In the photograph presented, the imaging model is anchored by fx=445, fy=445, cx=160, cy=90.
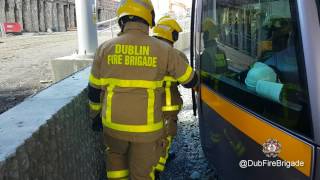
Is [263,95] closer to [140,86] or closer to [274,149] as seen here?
[274,149]

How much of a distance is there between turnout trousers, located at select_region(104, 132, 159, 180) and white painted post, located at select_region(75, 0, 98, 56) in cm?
486

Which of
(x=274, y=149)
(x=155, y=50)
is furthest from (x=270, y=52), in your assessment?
(x=155, y=50)

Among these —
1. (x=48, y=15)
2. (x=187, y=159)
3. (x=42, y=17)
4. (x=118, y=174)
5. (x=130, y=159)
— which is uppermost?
(x=48, y=15)

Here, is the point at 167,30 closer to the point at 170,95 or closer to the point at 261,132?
the point at 170,95

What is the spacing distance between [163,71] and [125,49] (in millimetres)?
318

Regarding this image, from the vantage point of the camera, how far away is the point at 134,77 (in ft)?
10.3

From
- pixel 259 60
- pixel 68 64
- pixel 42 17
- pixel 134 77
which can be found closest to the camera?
pixel 259 60

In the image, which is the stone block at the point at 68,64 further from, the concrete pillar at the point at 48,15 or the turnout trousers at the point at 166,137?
the concrete pillar at the point at 48,15

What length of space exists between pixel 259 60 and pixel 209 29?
1.28 metres

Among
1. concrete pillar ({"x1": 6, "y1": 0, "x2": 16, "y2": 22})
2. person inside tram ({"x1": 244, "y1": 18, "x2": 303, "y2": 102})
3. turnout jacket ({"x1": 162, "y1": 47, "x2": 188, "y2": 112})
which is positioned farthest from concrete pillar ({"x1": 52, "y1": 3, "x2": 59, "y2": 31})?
person inside tram ({"x1": 244, "y1": 18, "x2": 303, "y2": 102})

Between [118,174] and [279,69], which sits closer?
[279,69]

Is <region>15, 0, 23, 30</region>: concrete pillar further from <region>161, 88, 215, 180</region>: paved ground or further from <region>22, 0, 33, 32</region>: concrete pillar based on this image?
<region>161, 88, 215, 180</region>: paved ground

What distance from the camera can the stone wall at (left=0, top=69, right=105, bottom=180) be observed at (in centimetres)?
209

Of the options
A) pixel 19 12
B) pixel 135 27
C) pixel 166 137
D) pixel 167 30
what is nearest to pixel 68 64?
pixel 167 30
